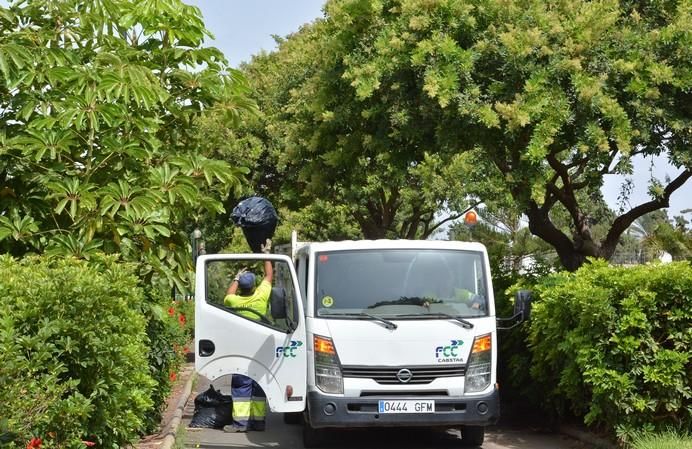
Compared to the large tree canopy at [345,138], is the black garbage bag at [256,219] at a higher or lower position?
lower

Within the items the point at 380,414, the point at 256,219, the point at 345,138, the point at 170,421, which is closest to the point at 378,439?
the point at 380,414

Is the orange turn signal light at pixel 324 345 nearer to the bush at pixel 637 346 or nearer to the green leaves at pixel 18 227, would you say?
the bush at pixel 637 346

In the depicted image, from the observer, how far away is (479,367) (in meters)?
10.1

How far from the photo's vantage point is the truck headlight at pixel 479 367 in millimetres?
10062

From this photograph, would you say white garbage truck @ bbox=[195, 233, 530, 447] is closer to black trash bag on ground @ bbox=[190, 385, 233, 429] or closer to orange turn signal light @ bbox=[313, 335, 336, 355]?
orange turn signal light @ bbox=[313, 335, 336, 355]

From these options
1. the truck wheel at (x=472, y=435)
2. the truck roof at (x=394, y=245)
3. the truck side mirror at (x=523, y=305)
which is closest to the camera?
the truck side mirror at (x=523, y=305)

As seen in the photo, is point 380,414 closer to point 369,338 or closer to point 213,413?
point 369,338

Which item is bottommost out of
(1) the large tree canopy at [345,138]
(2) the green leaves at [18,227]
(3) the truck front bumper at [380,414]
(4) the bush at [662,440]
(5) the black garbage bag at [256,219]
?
(4) the bush at [662,440]

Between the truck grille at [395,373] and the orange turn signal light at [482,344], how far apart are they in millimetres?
259

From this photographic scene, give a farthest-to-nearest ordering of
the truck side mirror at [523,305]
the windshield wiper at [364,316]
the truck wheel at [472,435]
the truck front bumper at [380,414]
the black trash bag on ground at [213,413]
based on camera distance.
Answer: the black trash bag on ground at [213,413] < the truck wheel at [472,435] < the truck side mirror at [523,305] < the windshield wiper at [364,316] < the truck front bumper at [380,414]

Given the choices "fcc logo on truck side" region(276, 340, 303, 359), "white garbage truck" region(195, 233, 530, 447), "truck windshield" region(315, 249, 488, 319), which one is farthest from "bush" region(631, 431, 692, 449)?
"fcc logo on truck side" region(276, 340, 303, 359)

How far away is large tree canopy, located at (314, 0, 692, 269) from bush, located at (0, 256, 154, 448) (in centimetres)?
727

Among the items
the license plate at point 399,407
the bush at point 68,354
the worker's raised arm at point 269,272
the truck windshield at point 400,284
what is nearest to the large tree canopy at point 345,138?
the worker's raised arm at point 269,272

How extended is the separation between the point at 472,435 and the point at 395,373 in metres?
1.51
